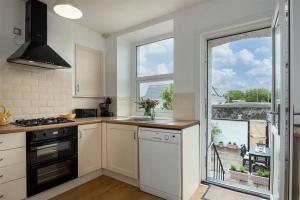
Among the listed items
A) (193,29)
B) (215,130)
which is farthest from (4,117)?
(215,130)

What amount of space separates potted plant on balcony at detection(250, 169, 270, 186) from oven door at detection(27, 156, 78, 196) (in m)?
2.36

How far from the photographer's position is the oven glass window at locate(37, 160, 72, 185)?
6.29 feet

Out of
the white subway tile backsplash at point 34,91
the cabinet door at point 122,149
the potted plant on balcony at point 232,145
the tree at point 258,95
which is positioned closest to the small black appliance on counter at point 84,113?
the white subway tile backsplash at point 34,91

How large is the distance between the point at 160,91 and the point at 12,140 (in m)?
2.15

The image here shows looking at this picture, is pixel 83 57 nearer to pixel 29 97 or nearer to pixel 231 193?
pixel 29 97

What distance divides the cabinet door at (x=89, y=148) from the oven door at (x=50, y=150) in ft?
0.39

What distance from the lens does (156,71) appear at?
3166 millimetres

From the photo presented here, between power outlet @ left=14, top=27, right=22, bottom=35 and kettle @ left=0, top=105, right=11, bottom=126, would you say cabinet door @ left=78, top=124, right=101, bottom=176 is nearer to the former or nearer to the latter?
kettle @ left=0, top=105, right=11, bottom=126

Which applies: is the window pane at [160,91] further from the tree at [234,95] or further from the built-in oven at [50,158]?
the built-in oven at [50,158]

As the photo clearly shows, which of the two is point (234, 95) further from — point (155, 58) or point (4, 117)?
point (4, 117)

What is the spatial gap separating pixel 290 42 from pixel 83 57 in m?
2.87

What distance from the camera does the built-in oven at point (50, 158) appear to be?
5.95 ft

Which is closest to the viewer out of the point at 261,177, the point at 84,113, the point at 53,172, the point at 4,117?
the point at 4,117

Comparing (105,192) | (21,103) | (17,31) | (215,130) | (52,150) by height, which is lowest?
(105,192)
